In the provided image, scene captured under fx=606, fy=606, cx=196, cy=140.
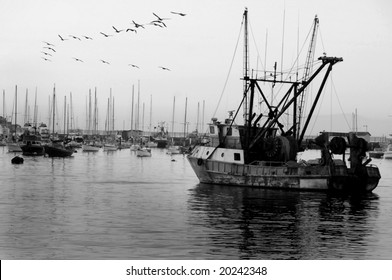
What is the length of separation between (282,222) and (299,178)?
1350cm

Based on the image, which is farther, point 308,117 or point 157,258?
point 308,117

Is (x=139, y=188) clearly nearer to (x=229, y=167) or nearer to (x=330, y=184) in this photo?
(x=229, y=167)

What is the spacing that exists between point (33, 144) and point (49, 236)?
7277 centimetres

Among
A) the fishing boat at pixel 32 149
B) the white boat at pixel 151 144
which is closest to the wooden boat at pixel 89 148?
the fishing boat at pixel 32 149

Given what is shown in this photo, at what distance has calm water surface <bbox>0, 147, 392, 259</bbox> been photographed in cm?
2067

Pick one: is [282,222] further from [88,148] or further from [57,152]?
[88,148]

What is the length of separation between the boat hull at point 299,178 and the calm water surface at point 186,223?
80 centimetres

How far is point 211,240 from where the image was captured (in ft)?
73.9

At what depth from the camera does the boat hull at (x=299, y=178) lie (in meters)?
40.3

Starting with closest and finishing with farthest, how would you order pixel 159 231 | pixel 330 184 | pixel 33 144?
pixel 159 231, pixel 330 184, pixel 33 144

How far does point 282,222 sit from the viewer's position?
27.8 metres

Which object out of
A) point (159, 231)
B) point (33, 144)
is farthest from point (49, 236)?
point (33, 144)

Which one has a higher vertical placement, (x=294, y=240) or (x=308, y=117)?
(x=308, y=117)

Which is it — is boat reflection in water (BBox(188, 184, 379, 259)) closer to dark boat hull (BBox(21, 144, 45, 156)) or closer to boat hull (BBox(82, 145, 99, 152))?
dark boat hull (BBox(21, 144, 45, 156))
